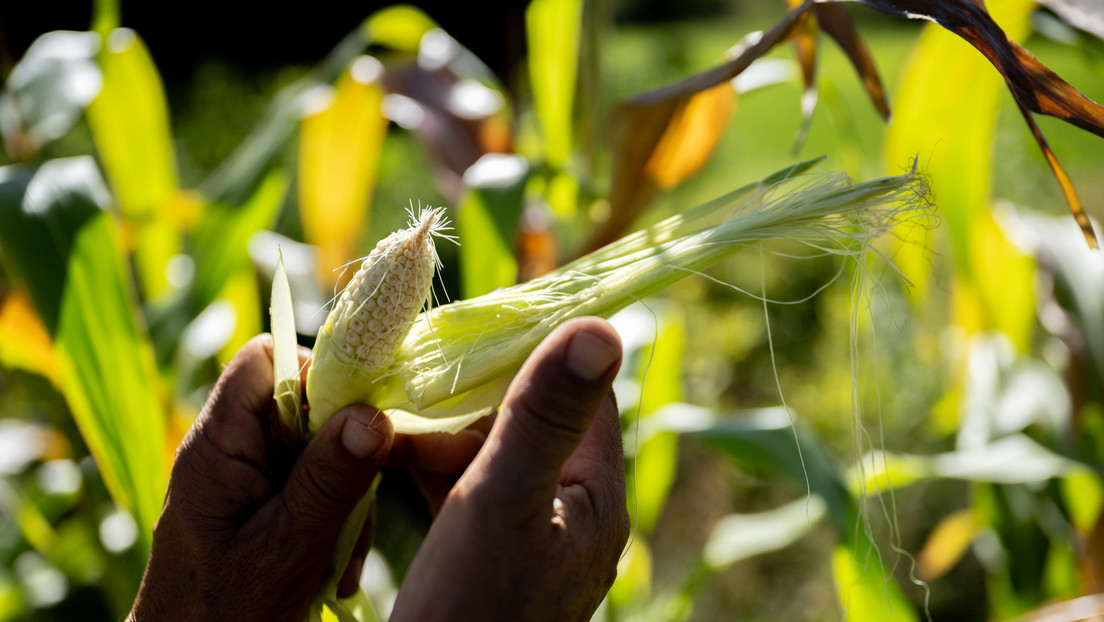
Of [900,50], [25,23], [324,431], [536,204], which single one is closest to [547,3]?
[536,204]

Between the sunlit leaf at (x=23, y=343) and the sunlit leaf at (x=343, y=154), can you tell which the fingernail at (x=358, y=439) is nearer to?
the sunlit leaf at (x=23, y=343)

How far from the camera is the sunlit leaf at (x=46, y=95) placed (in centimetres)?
94

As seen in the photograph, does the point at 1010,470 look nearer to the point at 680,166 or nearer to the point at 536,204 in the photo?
the point at 680,166

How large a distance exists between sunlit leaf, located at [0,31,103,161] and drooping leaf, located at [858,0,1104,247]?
3.17 ft

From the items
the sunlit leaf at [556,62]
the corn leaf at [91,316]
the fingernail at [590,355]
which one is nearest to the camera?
the fingernail at [590,355]

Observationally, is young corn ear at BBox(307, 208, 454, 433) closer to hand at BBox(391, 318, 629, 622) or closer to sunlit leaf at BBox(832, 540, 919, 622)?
hand at BBox(391, 318, 629, 622)

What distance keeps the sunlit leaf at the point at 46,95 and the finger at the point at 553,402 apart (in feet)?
2.86

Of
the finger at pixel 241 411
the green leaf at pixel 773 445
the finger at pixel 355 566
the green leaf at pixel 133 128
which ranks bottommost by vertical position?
the green leaf at pixel 773 445

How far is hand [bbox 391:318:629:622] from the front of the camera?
35cm

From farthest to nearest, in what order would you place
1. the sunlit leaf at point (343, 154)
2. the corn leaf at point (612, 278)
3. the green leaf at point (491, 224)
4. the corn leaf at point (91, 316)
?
1. the sunlit leaf at point (343, 154)
2. the green leaf at point (491, 224)
3. the corn leaf at point (91, 316)
4. the corn leaf at point (612, 278)

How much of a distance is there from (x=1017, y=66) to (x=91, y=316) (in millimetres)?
798

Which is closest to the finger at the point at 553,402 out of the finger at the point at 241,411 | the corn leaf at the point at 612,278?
the corn leaf at the point at 612,278

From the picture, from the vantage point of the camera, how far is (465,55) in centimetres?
138

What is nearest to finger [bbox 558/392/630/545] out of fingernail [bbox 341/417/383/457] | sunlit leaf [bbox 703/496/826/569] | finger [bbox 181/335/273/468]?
fingernail [bbox 341/417/383/457]
